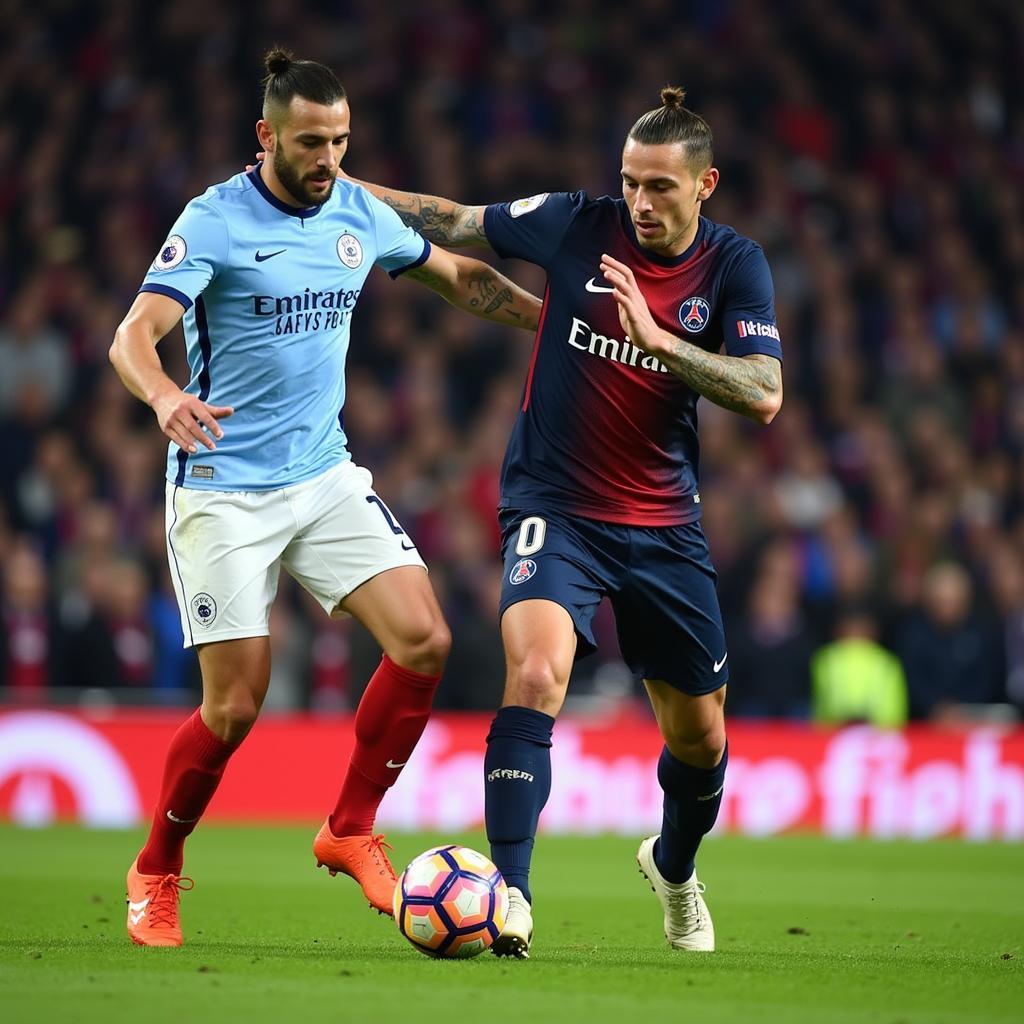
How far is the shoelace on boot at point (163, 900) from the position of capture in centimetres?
605

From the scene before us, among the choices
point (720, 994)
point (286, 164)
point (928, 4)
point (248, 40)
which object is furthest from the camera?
point (928, 4)

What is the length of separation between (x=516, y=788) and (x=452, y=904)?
0.40 m

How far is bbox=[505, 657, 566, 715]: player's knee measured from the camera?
5.56m

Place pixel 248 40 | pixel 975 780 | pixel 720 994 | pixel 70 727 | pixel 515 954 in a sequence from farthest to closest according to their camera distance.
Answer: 1. pixel 248 40
2. pixel 975 780
3. pixel 70 727
4. pixel 515 954
5. pixel 720 994

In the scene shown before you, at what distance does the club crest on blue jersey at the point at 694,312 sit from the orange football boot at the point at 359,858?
1.99 metres

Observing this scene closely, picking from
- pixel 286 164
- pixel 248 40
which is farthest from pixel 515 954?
pixel 248 40

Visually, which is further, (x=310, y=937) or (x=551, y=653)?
(x=310, y=937)

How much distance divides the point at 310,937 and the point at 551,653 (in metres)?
1.51

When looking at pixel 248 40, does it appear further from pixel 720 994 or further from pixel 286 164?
pixel 720 994

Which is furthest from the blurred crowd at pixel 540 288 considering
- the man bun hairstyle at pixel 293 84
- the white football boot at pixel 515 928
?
the white football boot at pixel 515 928

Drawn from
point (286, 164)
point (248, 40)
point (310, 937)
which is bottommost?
point (310, 937)

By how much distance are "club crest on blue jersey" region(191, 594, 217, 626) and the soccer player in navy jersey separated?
947 mm

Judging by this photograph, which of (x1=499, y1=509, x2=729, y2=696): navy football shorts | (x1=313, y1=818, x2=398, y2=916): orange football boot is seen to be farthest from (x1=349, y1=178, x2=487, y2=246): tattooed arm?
(x1=313, y1=818, x2=398, y2=916): orange football boot

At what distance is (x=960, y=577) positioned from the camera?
13.9 m
